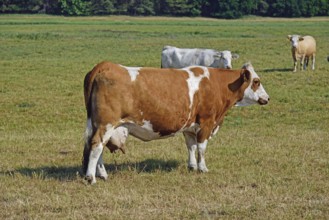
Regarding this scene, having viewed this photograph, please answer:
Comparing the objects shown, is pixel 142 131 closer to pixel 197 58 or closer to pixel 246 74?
pixel 246 74

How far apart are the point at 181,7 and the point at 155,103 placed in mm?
99568

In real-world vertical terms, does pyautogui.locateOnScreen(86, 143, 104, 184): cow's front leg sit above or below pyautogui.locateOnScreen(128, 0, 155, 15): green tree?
above

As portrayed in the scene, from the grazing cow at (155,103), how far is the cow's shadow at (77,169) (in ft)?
1.31

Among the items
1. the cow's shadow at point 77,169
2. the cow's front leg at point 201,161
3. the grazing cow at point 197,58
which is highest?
the cow's front leg at point 201,161

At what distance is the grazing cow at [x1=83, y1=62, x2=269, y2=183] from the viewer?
A: 27.8ft

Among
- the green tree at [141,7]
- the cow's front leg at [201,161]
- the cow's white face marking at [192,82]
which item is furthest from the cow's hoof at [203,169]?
A: the green tree at [141,7]

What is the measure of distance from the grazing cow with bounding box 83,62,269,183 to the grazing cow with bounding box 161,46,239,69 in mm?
14297

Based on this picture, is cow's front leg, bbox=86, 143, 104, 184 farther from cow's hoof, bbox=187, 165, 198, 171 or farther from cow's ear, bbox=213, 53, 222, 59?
cow's ear, bbox=213, 53, 222, 59

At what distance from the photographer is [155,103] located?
8.82 meters

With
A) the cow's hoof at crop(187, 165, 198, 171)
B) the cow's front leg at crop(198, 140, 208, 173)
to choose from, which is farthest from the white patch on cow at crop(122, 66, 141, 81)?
the cow's hoof at crop(187, 165, 198, 171)

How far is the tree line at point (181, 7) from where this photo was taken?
10415 centimetres

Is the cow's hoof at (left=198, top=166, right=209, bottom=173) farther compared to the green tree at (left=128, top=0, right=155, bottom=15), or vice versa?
the green tree at (left=128, top=0, right=155, bottom=15)

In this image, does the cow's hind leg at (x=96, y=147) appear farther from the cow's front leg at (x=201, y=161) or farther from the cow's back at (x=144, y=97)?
the cow's front leg at (x=201, y=161)

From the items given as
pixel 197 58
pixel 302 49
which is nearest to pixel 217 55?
pixel 197 58
